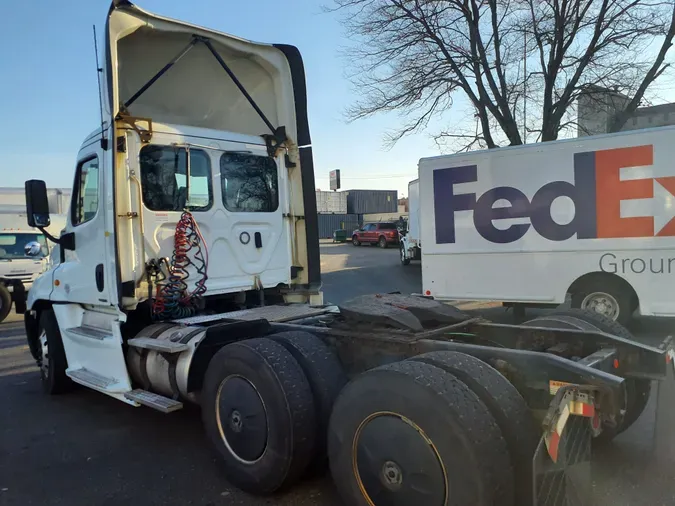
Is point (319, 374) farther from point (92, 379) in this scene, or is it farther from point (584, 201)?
point (584, 201)

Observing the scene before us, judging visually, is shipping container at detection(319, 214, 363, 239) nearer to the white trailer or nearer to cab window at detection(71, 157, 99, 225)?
the white trailer

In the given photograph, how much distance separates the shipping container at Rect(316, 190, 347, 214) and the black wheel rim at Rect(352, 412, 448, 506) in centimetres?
5234

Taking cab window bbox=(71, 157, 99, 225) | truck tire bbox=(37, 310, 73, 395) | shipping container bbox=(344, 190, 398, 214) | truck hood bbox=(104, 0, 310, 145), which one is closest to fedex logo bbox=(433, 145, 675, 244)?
truck hood bbox=(104, 0, 310, 145)

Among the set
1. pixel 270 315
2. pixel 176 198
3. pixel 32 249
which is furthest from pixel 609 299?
pixel 32 249

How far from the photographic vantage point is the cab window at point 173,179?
499 centimetres

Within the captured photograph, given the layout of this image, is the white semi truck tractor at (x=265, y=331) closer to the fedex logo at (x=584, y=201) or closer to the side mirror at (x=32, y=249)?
the fedex logo at (x=584, y=201)

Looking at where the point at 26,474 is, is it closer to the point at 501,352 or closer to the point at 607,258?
the point at 501,352

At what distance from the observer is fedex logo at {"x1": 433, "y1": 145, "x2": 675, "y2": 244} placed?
8016 millimetres

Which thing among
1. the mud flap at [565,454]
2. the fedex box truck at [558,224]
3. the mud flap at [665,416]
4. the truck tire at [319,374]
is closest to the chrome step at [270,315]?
the truck tire at [319,374]

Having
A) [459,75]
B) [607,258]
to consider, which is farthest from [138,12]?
[459,75]

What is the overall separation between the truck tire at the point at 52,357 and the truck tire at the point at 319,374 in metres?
3.38

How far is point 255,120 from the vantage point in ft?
19.9

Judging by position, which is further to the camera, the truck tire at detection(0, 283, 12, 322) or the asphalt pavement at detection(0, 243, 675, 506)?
the truck tire at detection(0, 283, 12, 322)

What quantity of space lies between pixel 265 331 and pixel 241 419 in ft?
3.19
